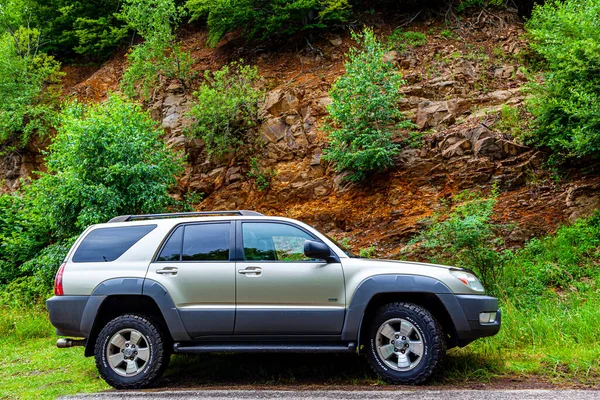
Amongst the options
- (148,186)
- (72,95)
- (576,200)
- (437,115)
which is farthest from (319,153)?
(72,95)

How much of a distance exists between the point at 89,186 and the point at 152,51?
7.83 meters

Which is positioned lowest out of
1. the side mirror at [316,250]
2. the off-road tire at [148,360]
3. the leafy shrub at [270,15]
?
the off-road tire at [148,360]

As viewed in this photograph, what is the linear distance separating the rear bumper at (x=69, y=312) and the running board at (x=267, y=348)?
1204mm

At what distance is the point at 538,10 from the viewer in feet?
47.7

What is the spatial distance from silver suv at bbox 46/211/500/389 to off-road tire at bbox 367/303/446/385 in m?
0.01

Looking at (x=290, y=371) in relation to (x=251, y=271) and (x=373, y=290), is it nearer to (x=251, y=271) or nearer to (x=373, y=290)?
(x=251, y=271)

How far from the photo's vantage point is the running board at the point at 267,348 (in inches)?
221

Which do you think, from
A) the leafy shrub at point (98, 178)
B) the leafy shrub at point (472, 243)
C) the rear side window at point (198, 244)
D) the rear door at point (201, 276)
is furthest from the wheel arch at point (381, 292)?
the leafy shrub at point (98, 178)

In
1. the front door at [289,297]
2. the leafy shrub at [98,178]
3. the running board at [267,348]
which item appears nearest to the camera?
the running board at [267,348]

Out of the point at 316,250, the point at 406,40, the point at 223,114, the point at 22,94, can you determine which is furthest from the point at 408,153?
the point at 22,94

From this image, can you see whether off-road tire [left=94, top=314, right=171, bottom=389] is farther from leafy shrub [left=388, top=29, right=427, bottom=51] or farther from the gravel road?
leafy shrub [left=388, top=29, right=427, bottom=51]

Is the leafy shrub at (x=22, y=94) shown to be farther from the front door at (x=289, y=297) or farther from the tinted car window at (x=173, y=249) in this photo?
the front door at (x=289, y=297)

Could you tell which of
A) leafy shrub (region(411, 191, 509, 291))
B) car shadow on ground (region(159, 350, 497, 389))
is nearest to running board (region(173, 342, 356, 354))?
car shadow on ground (region(159, 350, 497, 389))

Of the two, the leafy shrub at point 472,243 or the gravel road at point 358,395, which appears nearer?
the gravel road at point 358,395
